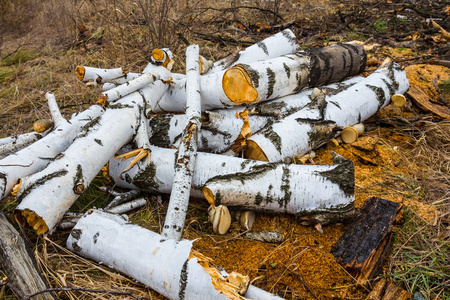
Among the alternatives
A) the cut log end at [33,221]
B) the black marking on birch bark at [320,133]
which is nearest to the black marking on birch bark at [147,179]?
the cut log end at [33,221]

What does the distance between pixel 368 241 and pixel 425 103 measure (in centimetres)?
246

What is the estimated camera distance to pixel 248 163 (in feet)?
7.86

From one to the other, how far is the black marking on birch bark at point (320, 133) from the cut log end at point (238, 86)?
0.61 m

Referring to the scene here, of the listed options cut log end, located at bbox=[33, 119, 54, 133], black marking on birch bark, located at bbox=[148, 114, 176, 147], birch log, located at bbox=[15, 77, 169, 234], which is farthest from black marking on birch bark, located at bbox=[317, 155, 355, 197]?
cut log end, located at bbox=[33, 119, 54, 133]

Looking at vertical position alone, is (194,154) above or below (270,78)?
below

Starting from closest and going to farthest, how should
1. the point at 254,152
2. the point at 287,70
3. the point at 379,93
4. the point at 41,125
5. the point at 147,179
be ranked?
the point at 147,179 → the point at 254,152 → the point at 41,125 → the point at 287,70 → the point at 379,93

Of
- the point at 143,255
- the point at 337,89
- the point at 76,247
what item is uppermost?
the point at 337,89

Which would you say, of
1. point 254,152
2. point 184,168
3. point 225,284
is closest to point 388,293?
point 225,284

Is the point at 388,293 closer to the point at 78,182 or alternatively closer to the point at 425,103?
the point at 78,182

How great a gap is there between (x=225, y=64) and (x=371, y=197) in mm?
2055

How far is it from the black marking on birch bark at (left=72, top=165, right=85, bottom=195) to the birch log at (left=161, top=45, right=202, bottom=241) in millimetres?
604

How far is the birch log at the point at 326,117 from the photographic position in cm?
272

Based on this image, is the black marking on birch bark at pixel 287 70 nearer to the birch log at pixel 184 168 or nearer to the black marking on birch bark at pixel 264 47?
the black marking on birch bark at pixel 264 47

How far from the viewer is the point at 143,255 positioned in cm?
188
